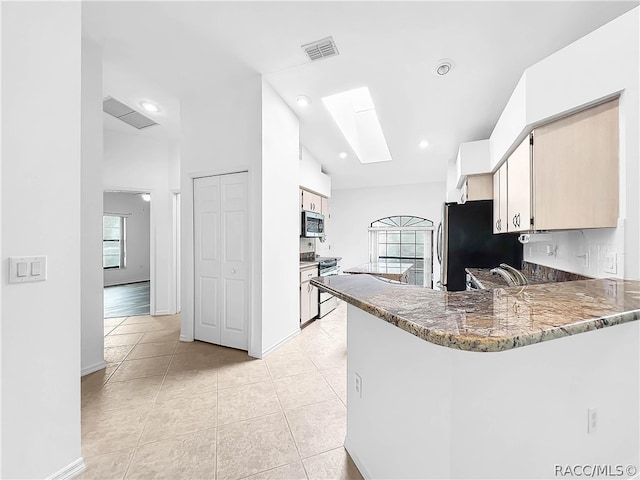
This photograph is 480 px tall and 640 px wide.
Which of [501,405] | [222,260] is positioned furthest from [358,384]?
[222,260]

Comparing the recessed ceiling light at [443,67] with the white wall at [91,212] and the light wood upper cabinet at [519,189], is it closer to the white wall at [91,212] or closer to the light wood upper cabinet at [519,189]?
the light wood upper cabinet at [519,189]

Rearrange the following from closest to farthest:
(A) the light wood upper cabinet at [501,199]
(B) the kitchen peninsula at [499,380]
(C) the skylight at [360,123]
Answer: (B) the kitchen peninsula at [499,380]
(A) the light wood upper cabinet at [501,199]
(C) the skylight at [360,123]

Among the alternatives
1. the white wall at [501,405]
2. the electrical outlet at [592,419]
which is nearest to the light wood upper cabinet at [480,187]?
the white wall at [501,405]

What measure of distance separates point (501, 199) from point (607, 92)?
1.41 metres

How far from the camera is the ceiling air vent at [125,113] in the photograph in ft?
10.6

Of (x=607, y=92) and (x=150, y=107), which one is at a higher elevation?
(x=150, y=107)

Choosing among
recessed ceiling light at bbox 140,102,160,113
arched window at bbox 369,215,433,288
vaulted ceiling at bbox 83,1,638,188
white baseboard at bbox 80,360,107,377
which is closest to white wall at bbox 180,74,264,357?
vaulted ceiling at bbox 83,1,638,188

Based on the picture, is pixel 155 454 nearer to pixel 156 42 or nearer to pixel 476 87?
pixel 156 42

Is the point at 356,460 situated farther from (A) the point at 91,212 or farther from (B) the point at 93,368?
(A) the point at 91,212

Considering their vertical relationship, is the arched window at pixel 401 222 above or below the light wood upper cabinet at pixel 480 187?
below

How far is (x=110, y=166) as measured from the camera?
4008mm

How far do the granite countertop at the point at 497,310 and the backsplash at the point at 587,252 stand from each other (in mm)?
234

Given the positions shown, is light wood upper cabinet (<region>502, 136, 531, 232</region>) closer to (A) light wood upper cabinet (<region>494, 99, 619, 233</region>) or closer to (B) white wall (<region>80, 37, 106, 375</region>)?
(A) light wood upper cabinet (<region>494, 99, 619, 233</region>)

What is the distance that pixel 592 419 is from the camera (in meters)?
1.07
